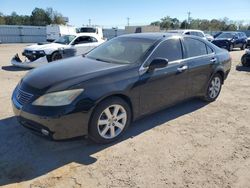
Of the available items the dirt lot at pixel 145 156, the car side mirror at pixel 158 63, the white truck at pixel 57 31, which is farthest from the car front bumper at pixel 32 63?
the white truck at pixel 57 31

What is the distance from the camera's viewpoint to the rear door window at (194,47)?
5.34 metres

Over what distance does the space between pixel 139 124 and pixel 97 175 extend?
172 cm

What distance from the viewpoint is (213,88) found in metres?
6.16

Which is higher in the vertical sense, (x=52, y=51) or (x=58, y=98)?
(x=52, y=51)

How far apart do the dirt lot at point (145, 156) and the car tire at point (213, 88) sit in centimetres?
83

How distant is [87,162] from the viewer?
11.8 feet

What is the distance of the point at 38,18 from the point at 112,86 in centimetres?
6858

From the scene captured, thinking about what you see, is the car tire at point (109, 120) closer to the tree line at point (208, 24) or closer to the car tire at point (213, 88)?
the car tire at point (213, 88)

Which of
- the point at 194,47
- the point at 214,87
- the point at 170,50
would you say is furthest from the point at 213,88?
the point at 170,50

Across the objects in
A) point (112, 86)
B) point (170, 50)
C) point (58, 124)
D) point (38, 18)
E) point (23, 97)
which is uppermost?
point (38, 18)

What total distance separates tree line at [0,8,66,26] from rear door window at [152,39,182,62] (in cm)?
6486

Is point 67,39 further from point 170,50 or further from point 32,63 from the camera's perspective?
point 170,50

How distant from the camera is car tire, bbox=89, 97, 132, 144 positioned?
12.5ft

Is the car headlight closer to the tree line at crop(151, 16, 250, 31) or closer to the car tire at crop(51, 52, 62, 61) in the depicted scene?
the car tire at crop(51, 52, 62, 61)
